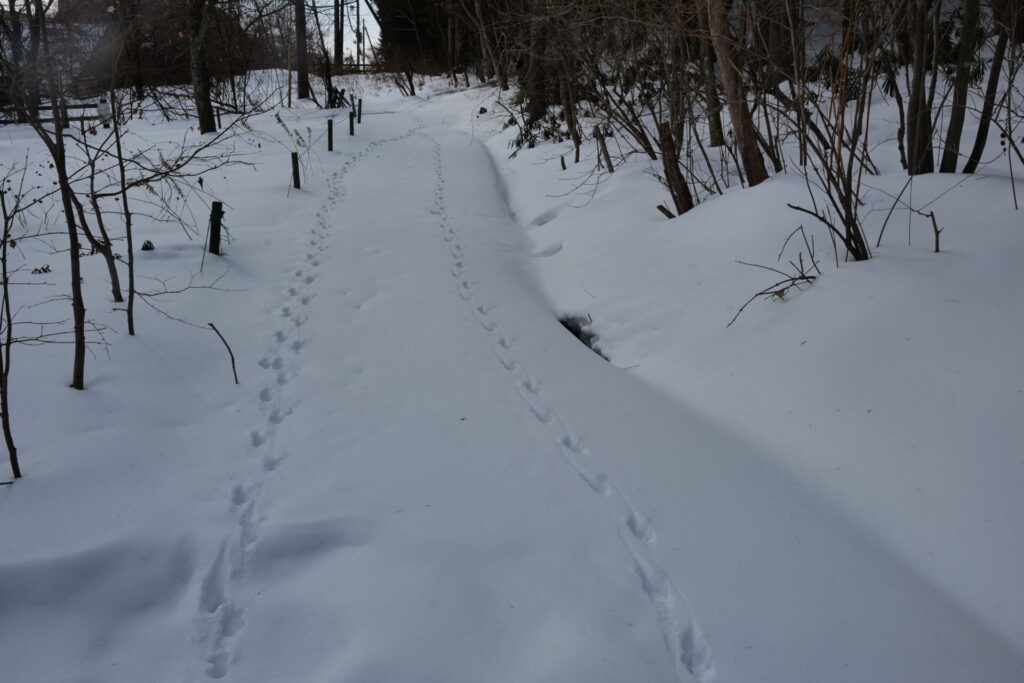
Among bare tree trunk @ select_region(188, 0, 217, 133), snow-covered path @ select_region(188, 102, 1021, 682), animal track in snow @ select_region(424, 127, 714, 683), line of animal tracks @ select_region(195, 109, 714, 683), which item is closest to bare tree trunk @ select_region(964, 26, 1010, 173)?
snow-covered path @ select_region(188, 102, 1021, 682)

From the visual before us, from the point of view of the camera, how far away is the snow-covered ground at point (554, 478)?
92.4 inches

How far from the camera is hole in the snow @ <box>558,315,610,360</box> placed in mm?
5242

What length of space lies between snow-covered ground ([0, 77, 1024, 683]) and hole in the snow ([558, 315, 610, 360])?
72mm

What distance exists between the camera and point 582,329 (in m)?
5.53

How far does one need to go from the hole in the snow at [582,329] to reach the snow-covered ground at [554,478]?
0.07 meters

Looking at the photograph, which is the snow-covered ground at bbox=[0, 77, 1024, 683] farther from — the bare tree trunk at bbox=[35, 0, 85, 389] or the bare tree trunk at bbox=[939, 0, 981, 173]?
Answer: the bare tree trunk at bbox=[939, 0, 981, 173]

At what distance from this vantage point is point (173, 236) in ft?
21.7

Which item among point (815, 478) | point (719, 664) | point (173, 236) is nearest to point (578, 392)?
point (815, 478)

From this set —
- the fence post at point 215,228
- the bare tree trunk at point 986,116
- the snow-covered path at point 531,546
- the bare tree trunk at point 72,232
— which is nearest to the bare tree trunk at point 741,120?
the bare tree trunk at point 986,116

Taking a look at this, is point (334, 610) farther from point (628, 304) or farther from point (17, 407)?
point (628, 304)

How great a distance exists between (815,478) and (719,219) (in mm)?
3017

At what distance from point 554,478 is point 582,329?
2.37 metres

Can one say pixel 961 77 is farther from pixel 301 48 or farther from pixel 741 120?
pixel 301 48

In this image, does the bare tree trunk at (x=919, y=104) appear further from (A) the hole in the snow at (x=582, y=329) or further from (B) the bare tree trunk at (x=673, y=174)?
(A) the hole in the snow at (x=582, y=329)
